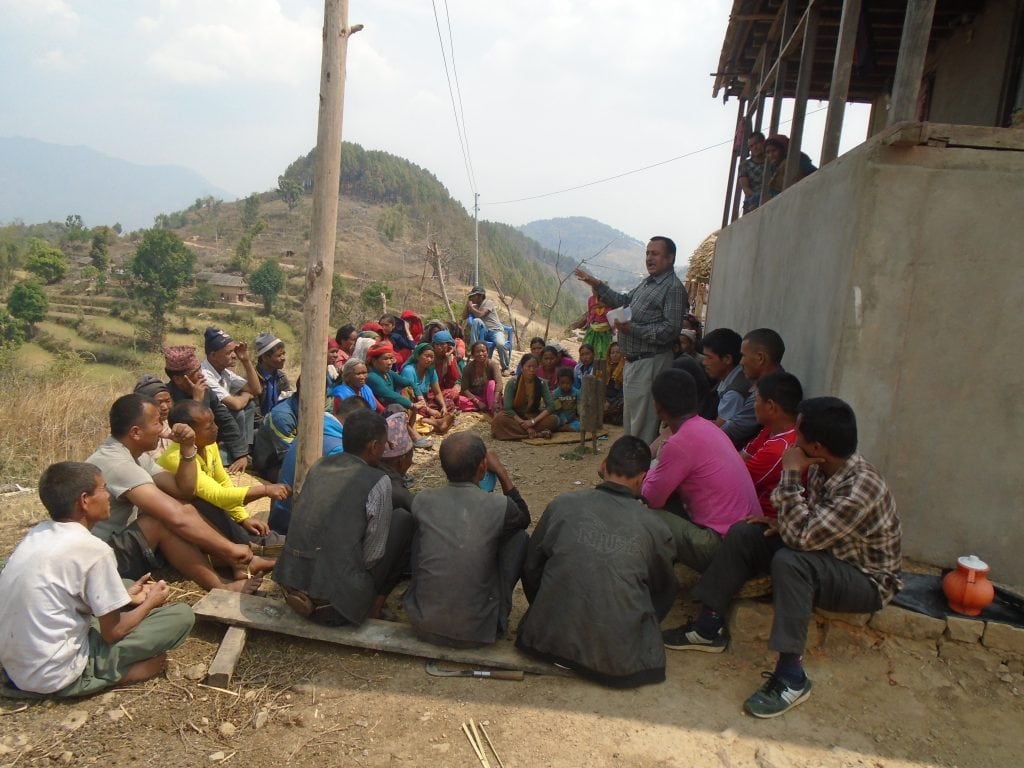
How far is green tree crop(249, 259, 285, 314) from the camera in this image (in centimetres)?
4653

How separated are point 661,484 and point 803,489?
75 cm

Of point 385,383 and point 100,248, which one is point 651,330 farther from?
point 100,248

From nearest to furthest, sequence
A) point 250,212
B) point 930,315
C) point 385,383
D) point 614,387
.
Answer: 1. point 930,315
2. point 385,383
3. point 614,387
4. point 250,212

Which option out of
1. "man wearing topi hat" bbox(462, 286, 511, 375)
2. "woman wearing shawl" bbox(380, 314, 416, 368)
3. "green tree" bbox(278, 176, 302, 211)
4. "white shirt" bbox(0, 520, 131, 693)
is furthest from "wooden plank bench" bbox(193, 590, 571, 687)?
"green tree" bbox(278, 176, 302, 211)

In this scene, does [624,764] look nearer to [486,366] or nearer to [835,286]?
[835,286]

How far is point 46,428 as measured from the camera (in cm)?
668

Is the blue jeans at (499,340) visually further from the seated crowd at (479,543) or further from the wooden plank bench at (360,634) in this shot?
the wooden plank bench at (360,634)

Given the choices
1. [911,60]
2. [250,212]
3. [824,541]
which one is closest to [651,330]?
[911,60]

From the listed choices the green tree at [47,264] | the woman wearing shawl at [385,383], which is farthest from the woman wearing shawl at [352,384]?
the green tree at [47,264]

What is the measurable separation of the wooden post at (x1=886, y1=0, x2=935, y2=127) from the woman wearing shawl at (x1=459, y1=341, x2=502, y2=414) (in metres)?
6.20

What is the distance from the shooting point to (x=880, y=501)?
270 cm

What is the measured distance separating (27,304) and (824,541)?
46.6 metres

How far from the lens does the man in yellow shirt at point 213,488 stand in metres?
3.56

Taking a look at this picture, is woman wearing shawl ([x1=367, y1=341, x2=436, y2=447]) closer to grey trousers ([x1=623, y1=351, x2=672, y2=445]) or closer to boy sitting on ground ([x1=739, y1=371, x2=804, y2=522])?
grey trousers ([x1=623, y1=351, x2=672, y2=445])
